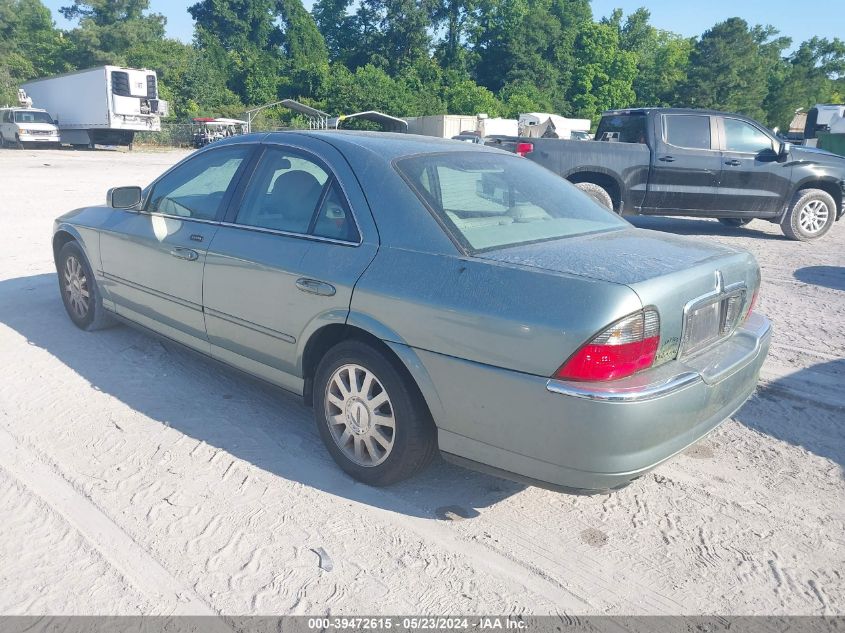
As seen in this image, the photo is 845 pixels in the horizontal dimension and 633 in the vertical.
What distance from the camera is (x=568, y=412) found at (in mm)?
2588

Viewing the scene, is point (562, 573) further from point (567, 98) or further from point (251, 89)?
point (567, 98)

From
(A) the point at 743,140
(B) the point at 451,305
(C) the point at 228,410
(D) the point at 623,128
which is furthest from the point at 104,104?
(B) the point at 451,305

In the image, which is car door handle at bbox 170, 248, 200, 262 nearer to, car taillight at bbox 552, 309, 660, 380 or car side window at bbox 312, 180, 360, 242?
car side window at bbox 312, 180, 360, 242

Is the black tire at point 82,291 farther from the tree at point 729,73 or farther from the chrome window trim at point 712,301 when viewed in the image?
the tree at point 729,73

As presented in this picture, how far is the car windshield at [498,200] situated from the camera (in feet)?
10.6

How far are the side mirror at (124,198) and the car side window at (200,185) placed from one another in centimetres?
17

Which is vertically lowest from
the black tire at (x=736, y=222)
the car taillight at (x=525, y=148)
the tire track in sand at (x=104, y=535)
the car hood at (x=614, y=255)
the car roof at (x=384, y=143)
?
the tire track in sand at (x=104, y=535)

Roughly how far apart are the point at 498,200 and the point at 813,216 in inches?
331

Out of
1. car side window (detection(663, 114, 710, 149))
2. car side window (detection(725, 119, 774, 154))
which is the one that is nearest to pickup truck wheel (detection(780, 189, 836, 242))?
car side window (detection(725, 119, 774, 154))

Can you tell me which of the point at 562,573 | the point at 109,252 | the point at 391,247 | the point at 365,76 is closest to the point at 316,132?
the point at 391,247

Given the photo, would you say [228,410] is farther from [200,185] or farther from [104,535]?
[200,185]

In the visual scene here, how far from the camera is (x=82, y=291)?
211 inches

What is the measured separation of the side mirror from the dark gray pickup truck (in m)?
6.20

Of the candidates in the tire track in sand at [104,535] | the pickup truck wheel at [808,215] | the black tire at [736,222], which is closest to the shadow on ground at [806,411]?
the tire track in sand at [104,535]
